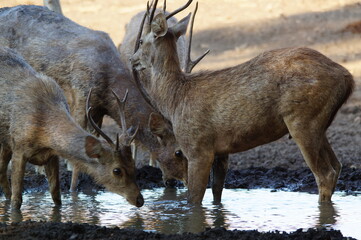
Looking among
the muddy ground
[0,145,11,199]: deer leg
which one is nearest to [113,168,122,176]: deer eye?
[0,145,11,199]: deer leg

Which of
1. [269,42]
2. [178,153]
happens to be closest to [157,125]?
[178,153]

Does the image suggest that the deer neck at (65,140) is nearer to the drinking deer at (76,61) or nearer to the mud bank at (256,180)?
the drinking deer at (76,61)

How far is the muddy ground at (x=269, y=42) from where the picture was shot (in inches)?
472

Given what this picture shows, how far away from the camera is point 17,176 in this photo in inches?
389

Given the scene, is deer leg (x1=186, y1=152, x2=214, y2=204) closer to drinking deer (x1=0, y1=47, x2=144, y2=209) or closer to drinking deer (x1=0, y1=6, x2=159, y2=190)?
drinking deer (x1=0, y1=47, x2=144, y2=209)

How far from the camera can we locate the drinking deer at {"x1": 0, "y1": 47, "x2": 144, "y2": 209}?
31.6ft

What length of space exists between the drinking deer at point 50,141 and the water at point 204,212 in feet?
1.16

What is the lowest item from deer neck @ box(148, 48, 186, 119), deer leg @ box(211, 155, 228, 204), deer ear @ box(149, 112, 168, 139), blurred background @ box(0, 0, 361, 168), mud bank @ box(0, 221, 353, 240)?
mud bank @ box(0, 221, 353, 240)

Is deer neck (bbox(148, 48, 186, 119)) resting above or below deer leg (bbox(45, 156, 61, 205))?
above

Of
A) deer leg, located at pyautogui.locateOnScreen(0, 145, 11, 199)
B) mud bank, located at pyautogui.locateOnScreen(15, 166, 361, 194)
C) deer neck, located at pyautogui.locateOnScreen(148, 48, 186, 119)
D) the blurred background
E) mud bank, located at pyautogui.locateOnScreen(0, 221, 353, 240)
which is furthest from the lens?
the blurred background

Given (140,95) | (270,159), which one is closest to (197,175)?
(140,95)

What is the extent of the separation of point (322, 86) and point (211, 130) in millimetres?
1403

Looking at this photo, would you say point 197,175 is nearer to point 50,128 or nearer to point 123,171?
point 123,171

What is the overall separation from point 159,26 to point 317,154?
8.08ft
